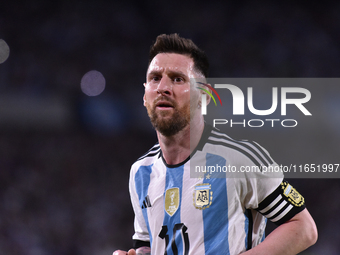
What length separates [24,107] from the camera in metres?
3.65

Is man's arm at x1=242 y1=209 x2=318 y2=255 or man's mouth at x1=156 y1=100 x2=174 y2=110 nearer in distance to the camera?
man's arm at x1=242 y1=209 x2=318 y2=255

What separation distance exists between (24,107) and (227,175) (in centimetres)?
300

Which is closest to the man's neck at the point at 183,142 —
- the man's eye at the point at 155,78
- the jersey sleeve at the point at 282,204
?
the man's eye at the point at 155,78

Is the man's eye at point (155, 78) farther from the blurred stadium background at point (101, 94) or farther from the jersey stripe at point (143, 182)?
the blurred stadium background at point (101, 94)

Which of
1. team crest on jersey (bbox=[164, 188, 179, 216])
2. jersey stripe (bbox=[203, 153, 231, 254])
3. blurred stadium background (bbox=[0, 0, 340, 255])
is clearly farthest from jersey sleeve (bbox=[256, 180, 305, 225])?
blurred stadium background (bbox=[0, 0, 340, 255])

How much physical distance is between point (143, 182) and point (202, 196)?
0.37 meters

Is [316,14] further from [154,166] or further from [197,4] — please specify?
[154,166]

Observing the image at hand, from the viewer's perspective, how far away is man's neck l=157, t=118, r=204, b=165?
4.92 feet

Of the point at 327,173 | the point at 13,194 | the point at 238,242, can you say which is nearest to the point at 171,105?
the point at 238,242

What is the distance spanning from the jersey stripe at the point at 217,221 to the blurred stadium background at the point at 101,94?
5.94 feet

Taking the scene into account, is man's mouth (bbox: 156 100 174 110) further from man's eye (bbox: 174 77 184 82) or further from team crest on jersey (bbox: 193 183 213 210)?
team crest on jersey (bbox: 193 183 213 210)

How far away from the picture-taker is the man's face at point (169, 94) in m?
1.41

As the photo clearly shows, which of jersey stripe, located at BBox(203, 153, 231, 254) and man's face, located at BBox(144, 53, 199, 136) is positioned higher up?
man's face, located at BBox(144, 53, 199, 136)

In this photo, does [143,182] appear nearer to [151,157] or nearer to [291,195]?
[151,157]
